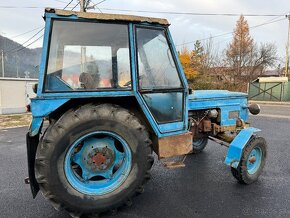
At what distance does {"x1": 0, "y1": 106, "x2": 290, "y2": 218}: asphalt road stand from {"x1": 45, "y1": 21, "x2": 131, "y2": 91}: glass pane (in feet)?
5.31

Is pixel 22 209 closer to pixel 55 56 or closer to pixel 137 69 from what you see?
pixel 55 56

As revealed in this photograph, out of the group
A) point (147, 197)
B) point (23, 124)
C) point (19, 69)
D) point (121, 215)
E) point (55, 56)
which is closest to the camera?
point (55, 56)

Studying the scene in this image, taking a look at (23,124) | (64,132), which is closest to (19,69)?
(23,124)

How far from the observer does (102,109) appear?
2725mm

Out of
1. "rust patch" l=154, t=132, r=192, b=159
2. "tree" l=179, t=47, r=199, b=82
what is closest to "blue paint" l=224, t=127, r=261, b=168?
"rust patch" l=154, t=132, r=192, b=159

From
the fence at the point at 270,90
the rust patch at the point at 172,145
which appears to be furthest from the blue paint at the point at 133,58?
the fence at the point at 270,90

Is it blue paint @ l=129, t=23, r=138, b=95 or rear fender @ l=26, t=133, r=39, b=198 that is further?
blue paint @ l=129, t=23, r=138, b=95

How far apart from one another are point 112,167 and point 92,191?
366 mm

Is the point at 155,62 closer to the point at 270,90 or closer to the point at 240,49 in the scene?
the point at 270,90

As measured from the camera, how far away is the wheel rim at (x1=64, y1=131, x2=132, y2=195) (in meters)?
2.85

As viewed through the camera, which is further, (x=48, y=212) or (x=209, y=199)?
(x=209, y=199)

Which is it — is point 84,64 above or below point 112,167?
above

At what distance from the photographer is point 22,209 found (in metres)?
3.08

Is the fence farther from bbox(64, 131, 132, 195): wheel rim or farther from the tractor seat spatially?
the tractor seat
